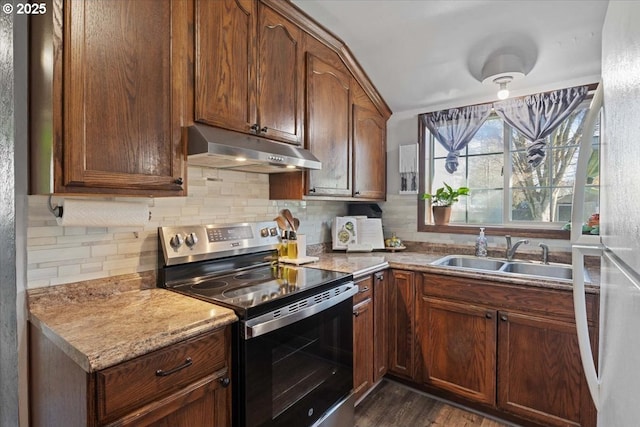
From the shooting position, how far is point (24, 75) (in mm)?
1262

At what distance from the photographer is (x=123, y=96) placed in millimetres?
1289

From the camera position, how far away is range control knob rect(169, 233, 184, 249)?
1687 mm

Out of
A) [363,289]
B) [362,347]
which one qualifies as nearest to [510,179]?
[363,289]

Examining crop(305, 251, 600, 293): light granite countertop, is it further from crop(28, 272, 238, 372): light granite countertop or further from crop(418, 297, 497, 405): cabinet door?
crop(28, 272, 238, 372): light granite countertop

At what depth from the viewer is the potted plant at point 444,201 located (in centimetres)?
277

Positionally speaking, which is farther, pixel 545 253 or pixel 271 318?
pixel 545 253

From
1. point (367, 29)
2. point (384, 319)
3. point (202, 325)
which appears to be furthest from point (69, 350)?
point (367, 29)

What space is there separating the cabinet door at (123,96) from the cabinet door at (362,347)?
132 centimetres

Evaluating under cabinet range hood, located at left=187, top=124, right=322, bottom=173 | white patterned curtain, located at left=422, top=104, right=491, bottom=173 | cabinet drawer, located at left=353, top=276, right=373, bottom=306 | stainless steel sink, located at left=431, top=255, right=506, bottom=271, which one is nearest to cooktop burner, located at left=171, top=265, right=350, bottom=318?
cabinet drawer, located at left=353, top=276, right=373, bottom=306

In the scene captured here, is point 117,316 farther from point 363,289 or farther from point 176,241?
point 363,289

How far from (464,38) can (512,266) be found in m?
1.62

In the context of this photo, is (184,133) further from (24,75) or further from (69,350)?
(69,350)

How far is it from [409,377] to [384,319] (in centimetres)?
44

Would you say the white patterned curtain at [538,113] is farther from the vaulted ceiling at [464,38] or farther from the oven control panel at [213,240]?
the oven control panel at [213,240]
